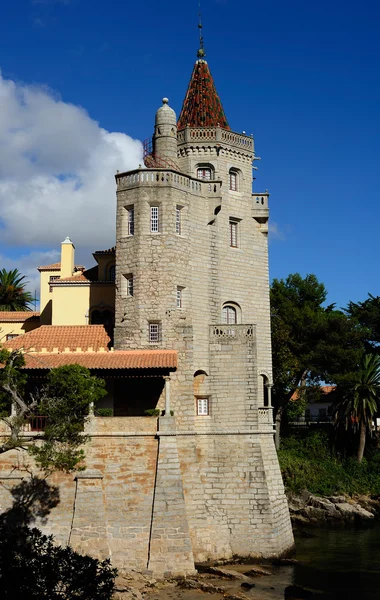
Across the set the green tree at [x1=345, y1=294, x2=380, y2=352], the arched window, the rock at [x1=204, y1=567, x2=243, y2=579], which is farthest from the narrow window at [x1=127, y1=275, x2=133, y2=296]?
the green tree at [x1=345, y1=294, x2=380, y2=352]

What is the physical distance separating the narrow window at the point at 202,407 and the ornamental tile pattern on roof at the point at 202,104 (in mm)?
15304

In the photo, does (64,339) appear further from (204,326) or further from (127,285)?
(204,326)

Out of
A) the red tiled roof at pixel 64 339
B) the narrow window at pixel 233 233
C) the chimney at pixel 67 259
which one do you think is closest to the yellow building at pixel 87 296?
the chimney at pixel 67 259

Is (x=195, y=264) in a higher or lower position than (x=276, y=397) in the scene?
higher

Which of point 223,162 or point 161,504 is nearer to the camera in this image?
point 161,504

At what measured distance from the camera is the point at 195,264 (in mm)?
32406

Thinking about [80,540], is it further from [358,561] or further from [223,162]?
[223,162]

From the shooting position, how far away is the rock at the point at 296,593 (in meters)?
24.2

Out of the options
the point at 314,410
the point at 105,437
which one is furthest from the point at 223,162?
the point at 314,410

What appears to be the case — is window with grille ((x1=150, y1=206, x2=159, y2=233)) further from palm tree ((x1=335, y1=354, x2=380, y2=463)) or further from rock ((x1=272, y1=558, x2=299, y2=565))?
palm tree ((x1=335, y1=354, x2=380, y2=463))

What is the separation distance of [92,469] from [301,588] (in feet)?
30.7

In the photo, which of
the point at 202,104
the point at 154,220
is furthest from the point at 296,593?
the point at 202,104

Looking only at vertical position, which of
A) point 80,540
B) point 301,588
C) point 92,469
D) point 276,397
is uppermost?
point 276,397

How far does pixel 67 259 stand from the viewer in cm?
Answer: 4016
